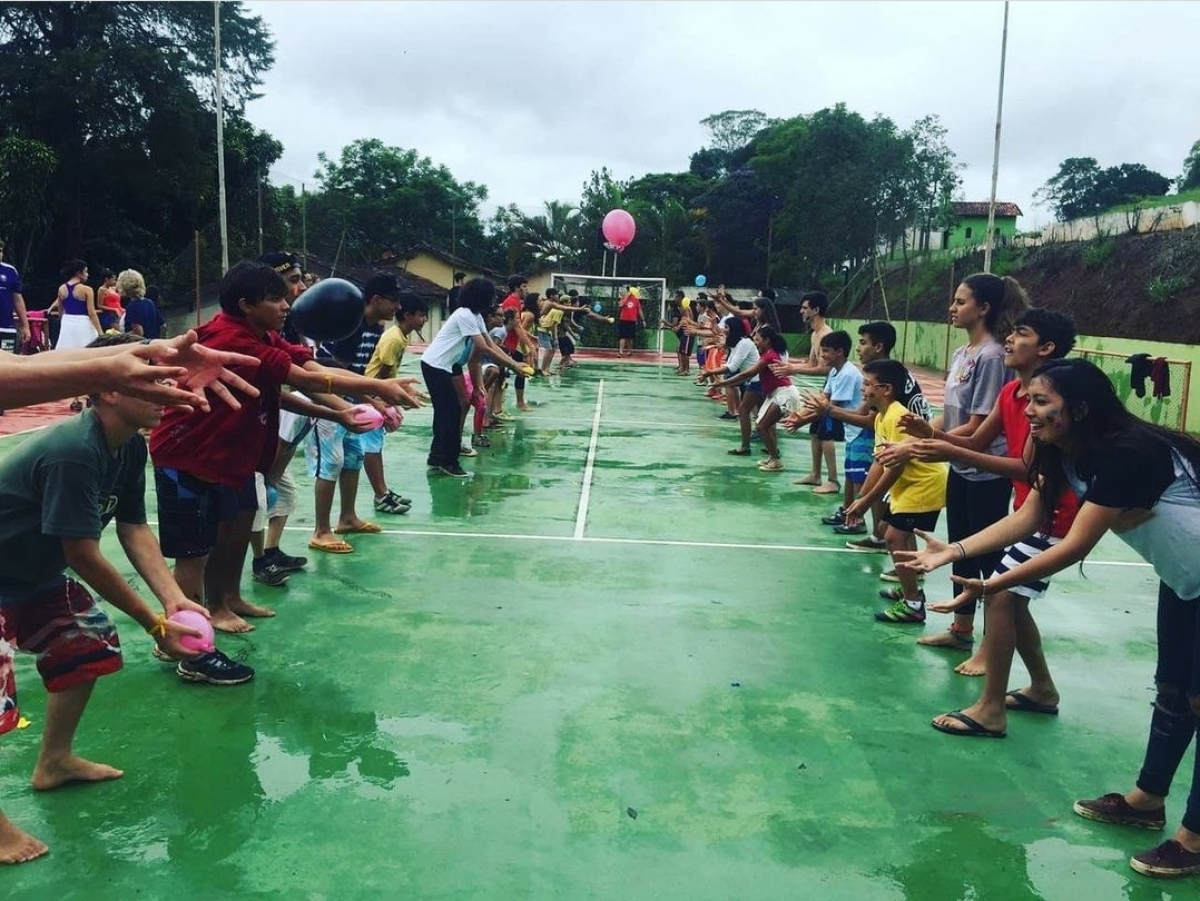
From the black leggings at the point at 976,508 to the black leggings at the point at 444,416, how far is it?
518 cm

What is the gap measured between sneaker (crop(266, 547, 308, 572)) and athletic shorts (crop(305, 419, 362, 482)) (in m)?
0.64

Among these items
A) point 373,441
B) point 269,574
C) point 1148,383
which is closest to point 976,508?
point 269,574

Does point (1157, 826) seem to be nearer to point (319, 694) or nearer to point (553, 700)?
point (553, 700)

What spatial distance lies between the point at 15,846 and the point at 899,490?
4193mm

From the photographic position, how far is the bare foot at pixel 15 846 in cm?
293

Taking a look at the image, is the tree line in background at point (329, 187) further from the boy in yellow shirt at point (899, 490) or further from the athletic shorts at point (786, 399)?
the boy in yellow shirt at point (899, 490)

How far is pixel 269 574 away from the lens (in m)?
5.73

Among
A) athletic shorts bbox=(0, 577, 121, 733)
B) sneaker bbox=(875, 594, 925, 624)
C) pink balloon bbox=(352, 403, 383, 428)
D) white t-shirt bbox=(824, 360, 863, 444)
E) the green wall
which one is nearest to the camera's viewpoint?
athletic shorts bbox=(0, 577, 121, 733)

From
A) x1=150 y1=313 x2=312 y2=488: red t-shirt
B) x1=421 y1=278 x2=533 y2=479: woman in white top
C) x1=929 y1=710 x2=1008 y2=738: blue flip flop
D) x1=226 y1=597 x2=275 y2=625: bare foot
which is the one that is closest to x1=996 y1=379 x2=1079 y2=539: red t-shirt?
x1=929 y1=710 x2=1008 y2=738: blue flip flop

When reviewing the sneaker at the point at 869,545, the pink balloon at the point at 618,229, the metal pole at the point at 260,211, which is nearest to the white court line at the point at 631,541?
the sneaker at the point at 869,545

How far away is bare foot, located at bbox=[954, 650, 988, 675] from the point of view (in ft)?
15.6

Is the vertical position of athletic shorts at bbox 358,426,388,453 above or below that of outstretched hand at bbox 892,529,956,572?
below

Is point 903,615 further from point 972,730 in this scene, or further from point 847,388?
point 847,388

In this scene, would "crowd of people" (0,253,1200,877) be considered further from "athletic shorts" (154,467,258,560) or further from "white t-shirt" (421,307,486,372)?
"white t-shirt" (421,307,486,372)
